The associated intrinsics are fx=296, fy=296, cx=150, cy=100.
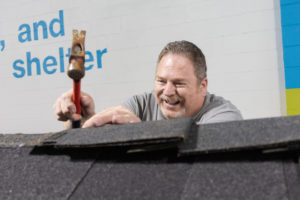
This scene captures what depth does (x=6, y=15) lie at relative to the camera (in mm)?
2537

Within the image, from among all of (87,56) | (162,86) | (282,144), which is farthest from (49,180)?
(87,56)

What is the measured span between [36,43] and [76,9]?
0.45m

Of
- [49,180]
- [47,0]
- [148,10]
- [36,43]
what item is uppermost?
[47,0]

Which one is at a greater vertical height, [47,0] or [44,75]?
[47,0]

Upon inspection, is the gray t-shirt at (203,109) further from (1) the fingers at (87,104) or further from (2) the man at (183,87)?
(1) the fingers at (87,104)

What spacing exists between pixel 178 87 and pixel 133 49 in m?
0.98

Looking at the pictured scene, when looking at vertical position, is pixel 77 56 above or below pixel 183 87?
above

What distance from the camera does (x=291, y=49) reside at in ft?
5.58

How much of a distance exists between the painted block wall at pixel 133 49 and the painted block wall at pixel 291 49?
4 centimetres

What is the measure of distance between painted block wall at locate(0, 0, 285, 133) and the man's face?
0.67 metres

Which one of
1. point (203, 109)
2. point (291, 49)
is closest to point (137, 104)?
point (203, 109)

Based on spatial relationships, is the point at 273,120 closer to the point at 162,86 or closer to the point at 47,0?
the point at 162,86

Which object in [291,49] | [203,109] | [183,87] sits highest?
[291,49]

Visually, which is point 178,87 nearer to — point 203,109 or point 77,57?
point 203,109
